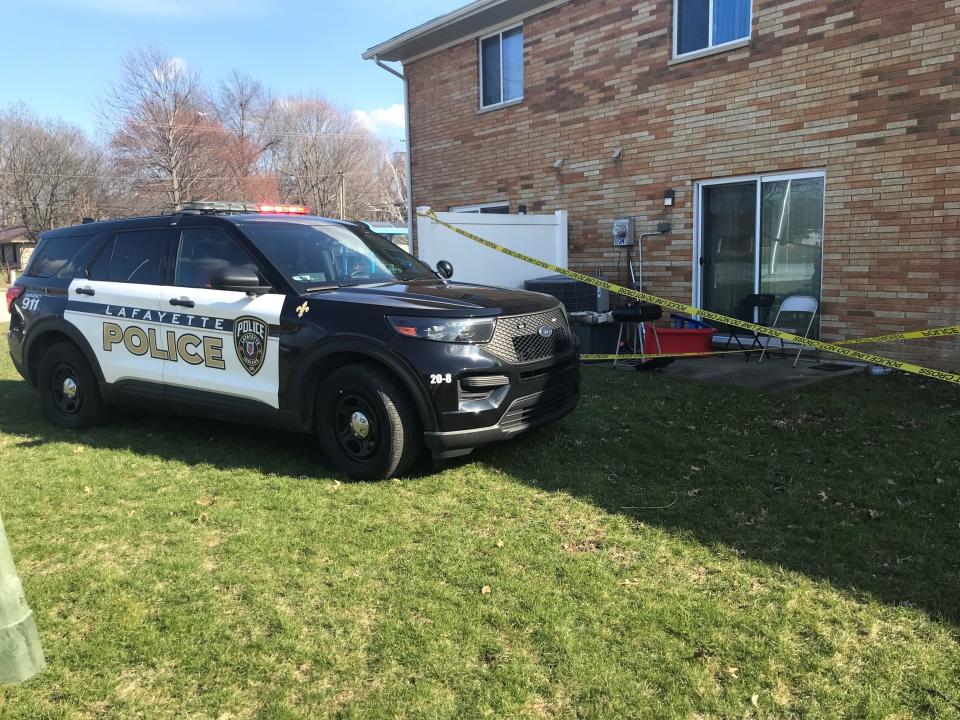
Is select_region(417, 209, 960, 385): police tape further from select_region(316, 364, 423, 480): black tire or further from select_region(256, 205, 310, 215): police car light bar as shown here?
select_region(316, 364, 423, 480): black tire

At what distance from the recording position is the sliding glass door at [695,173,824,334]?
28.9 feet

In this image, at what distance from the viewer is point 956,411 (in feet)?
20.0

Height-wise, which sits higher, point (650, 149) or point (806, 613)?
point (650, 149)

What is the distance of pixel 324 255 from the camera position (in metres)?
5.36

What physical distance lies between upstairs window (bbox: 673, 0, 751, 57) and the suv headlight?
6.87 metres

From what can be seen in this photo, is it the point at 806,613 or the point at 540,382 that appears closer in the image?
the point at 806,613

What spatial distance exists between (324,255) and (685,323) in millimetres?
5836

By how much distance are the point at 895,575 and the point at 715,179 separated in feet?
23.6

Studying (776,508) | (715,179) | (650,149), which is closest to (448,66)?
(650,149)

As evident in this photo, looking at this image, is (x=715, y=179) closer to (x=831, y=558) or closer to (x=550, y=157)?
(x=550, y=157)

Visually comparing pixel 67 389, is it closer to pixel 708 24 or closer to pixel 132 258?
pixel 132 258

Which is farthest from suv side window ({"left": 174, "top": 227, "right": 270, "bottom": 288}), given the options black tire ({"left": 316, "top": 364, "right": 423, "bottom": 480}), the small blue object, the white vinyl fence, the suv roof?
the small blue object

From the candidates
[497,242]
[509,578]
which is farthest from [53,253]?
[497,242]

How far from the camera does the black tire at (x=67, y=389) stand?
234 inches
